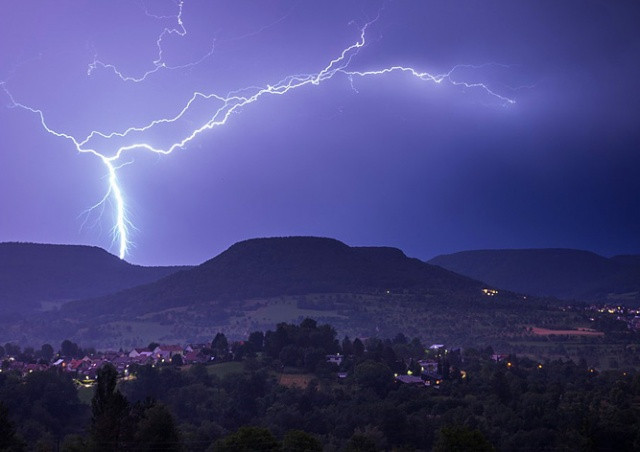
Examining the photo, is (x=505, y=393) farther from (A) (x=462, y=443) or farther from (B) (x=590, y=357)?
(B) (x=590, y=357)

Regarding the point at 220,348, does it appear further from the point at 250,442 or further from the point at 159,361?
the point at 250,442

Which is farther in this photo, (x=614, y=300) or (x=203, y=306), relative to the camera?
(x=614, y=300)

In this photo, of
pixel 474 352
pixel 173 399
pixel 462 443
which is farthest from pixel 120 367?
pixel 462 443

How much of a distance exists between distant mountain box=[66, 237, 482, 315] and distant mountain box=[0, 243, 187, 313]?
20185 millimetres

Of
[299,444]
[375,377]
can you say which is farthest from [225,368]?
[299,444]

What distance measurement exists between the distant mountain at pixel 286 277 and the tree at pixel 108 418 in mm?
97033

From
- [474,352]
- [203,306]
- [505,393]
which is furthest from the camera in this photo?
[203,306]

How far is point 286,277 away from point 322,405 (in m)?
91.8

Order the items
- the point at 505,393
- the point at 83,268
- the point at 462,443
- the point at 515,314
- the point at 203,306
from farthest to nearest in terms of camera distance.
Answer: the point at 83,268 < the point at 203,306 < the point at 515,314 < the point at 505,393 < the point at 462,443

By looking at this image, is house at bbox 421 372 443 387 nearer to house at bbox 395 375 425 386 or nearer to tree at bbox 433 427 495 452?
house at bbox 395 375 425 386

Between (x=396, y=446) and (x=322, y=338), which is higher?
(x=322, y=338)

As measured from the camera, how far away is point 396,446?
43844mm

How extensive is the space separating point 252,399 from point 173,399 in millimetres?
5544

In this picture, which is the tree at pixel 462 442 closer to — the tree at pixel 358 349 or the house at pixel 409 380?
the house at pixel 409 380
